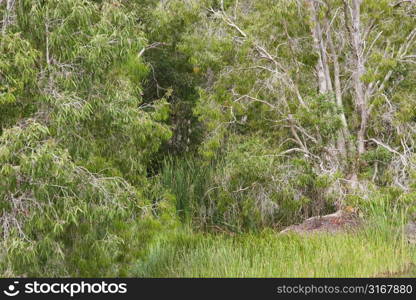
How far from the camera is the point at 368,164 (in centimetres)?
1255

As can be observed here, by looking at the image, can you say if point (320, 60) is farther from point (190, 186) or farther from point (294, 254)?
point (294, 254)

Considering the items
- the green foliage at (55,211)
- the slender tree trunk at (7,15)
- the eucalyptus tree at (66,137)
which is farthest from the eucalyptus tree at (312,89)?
the slender tree trunk at (7,15)

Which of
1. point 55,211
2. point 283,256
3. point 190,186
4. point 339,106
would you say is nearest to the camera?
point 55,211

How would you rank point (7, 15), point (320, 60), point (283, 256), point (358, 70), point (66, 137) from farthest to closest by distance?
point (320, 60)
point (358, 70)
point (283, 256)
point (66, 137)
point (7, 15)

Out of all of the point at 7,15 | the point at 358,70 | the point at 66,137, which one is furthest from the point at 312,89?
the point at 7,15

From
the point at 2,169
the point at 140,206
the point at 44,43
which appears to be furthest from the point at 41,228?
the point at 44,43

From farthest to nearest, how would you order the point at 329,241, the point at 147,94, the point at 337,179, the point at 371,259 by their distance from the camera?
the point at 147,94, the point at 337,179, the point at 329,241, the point at 371,259

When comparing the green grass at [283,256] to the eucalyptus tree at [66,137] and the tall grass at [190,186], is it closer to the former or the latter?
the eucalyptus tree at [66,137]

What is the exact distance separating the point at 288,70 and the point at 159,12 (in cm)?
274

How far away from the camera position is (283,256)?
9.48 metres

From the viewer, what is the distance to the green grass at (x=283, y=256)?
29.2 feet

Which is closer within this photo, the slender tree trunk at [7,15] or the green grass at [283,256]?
the slender tree trunk at [7,15]

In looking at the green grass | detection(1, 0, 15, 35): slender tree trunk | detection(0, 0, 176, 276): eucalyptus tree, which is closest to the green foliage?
detection(0, 0, 176, 276): eucalyptus tree

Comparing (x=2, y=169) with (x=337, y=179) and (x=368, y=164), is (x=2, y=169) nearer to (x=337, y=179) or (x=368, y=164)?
(x=337, y=179)
